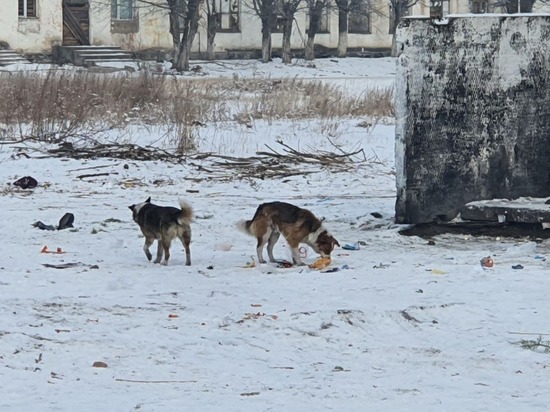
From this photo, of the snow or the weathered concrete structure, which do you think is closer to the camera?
the snow

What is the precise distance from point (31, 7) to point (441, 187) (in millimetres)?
37569

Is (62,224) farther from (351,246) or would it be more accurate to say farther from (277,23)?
(277,23)

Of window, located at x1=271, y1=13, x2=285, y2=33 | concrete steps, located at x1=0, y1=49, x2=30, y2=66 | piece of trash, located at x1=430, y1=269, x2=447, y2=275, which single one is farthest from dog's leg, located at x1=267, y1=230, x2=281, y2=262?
window, located at x1=271, y1=13, x2=285, y2=33

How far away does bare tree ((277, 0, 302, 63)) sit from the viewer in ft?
164

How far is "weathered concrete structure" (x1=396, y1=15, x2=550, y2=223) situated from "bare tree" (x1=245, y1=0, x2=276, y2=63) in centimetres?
3768

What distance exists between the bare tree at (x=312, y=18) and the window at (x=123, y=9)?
751 cm

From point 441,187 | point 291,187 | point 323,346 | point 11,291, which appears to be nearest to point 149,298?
point 11,291

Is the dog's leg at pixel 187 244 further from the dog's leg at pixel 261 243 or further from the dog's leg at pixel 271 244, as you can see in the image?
the dog's leg at pixel 271 244

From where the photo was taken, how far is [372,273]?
10109mm

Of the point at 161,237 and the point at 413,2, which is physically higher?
the point at 413,2

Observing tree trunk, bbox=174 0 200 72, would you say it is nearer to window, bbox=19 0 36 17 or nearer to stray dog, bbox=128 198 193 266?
window, bbox=19 0 36 17

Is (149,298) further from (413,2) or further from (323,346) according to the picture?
(413,2)

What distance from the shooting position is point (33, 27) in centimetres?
4712

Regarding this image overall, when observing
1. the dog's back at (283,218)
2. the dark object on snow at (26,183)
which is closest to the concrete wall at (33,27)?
the dark object on snow at (26,183)
